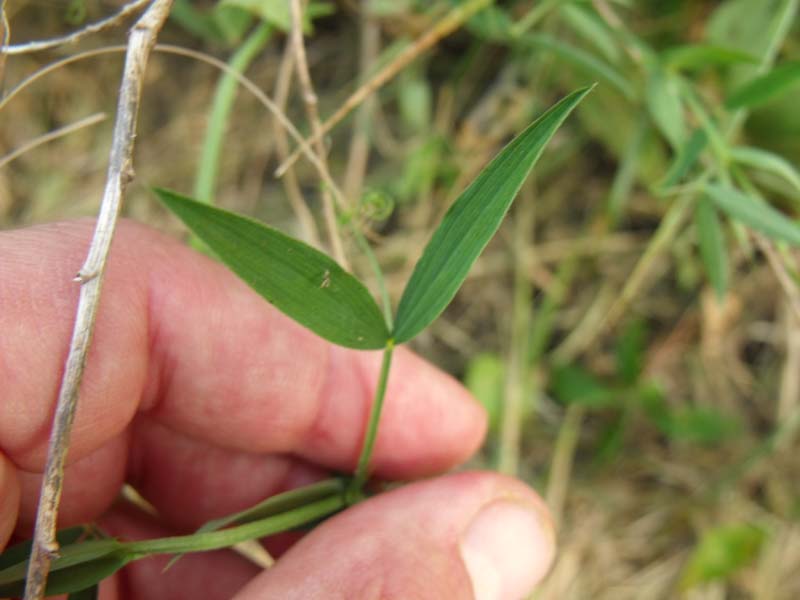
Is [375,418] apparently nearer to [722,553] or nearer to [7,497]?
[7,497]

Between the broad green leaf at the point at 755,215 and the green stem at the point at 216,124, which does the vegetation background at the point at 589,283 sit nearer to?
the green stem at the point at 216,124

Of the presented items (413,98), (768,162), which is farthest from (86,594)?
(413,98)

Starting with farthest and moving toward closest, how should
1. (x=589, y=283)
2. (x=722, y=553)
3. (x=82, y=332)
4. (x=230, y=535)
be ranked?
(x=589, y=283) → (x=722, y=553) → (x=230, y=535) → (x=82, y=332)

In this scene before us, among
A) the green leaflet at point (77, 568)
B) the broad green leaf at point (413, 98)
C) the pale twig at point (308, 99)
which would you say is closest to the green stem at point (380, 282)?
the pale twig at point (308, 99)

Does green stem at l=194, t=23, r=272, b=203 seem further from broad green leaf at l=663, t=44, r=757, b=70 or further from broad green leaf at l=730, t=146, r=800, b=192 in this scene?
broad green leaf at l=730, t=146, r=800, b=192

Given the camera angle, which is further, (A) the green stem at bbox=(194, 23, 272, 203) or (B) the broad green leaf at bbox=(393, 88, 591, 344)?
(A) the green stem at bbox=(194, 23, 272, 203)

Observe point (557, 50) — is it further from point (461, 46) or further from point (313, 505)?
point (313, 505)

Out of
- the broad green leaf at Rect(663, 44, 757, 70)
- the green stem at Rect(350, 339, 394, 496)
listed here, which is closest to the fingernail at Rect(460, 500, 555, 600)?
the green stem at Rect(350, 339, 394, 496)

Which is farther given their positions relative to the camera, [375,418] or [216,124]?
[216,124]
